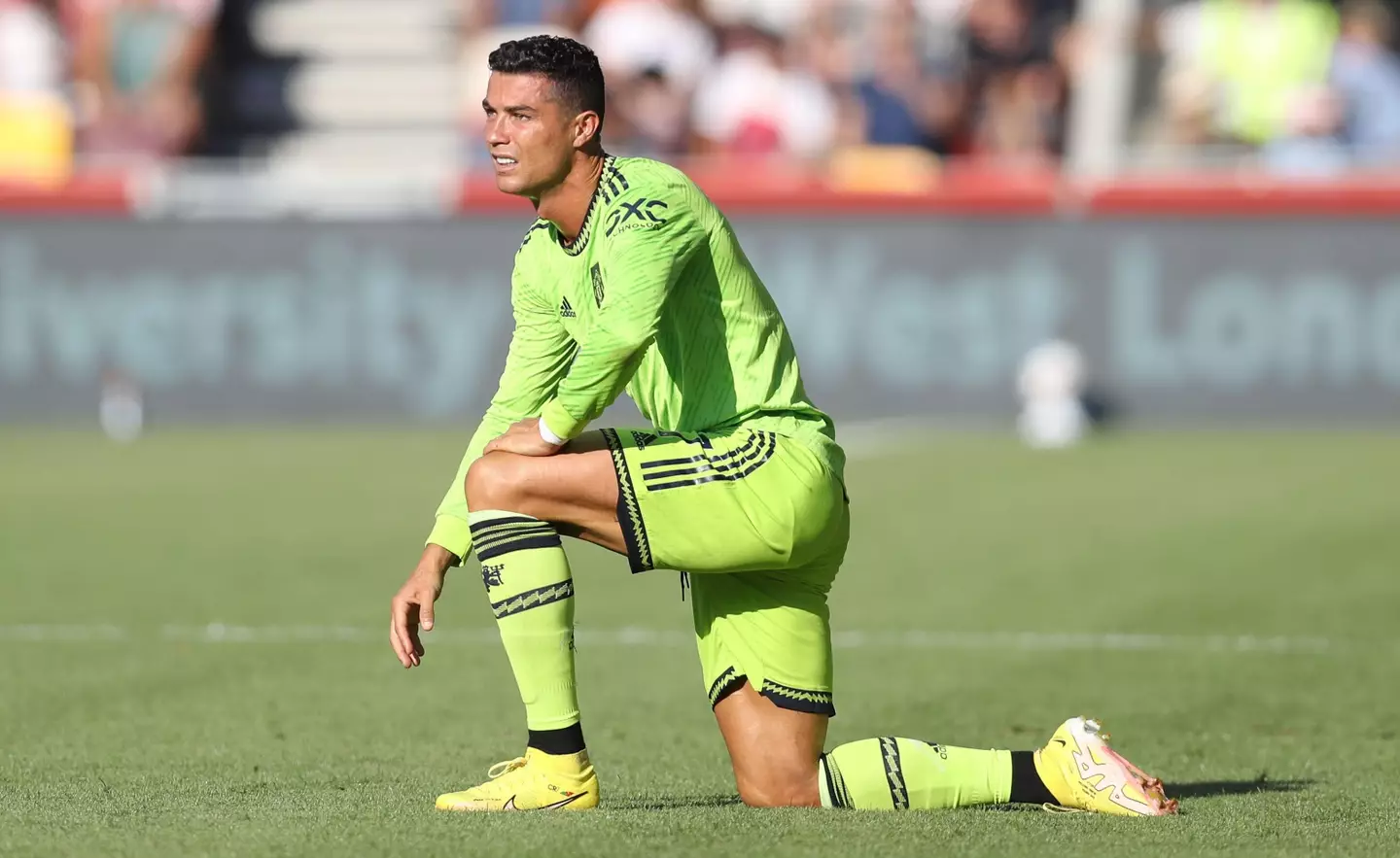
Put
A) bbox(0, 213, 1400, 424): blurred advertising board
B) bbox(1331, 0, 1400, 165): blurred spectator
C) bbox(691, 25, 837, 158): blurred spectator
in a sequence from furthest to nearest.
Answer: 1. bbox(691, 25, 837, 158): blurred spectator
2. bbox(1331, 0, 1400, 165): blurred spectator
3. bbox(0, 213, 1400, 424): blurred advertising board

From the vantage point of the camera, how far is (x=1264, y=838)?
5.11m

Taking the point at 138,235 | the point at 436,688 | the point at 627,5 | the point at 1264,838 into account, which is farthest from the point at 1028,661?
the point at 627,5

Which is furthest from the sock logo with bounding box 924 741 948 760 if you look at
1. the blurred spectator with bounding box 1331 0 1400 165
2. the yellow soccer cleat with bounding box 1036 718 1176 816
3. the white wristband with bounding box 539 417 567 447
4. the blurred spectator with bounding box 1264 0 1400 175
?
the blurred spectator with bounding box 1331 0 1400 165

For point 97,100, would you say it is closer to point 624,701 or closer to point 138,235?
point 138,235

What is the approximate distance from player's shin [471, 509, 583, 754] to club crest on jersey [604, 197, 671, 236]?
0.74m

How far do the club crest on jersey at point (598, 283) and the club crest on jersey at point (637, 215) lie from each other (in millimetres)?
121

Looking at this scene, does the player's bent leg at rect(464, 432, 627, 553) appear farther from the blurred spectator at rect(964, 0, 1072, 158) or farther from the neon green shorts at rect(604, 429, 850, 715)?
the blurred spectator at rect(964, 0, 1072, 158)

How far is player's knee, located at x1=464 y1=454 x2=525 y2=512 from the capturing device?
522 centimetres

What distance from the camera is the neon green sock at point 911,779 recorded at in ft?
18.1

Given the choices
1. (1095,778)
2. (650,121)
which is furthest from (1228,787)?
(650,121)

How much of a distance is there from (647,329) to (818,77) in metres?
15.2

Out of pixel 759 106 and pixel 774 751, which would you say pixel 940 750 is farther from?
pixel 759 106

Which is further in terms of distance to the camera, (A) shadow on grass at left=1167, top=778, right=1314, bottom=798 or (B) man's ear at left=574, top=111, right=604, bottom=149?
(A) shadow on grass at left=1167, top=778, right=1314, bottom=798

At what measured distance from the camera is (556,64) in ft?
17.6
